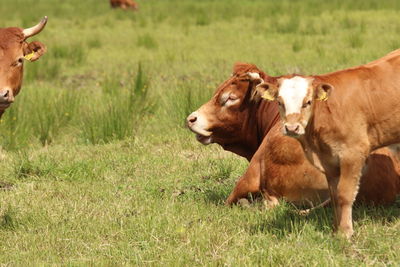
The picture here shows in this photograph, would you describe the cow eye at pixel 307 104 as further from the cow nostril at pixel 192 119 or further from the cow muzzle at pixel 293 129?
the cow nostril at pixel 192 119

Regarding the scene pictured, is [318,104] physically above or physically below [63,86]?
above

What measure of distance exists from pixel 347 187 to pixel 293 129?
1.93 ft

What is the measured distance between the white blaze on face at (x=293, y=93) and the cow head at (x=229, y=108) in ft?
4.26

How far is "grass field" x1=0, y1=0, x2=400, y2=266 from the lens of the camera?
4.57 metres

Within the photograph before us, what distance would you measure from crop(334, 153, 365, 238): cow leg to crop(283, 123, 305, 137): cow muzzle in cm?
43

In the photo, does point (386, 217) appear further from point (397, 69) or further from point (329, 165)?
point (397, 69)

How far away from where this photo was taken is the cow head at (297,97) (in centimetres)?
423

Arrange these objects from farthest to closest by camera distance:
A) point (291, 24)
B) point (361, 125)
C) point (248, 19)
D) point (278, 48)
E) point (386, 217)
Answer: point (248, 19), point (291, 24), point (278, 48), point (386, 217), point (361, 125)

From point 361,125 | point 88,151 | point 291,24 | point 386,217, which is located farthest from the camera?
point 291,24

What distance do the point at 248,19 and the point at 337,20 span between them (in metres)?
2.57

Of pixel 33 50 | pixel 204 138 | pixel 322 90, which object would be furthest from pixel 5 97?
pixel 322 90

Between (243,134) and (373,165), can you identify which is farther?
(243,134)

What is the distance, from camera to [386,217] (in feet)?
16.2

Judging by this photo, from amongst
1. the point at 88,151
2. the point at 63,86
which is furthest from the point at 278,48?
the point at 88,151
